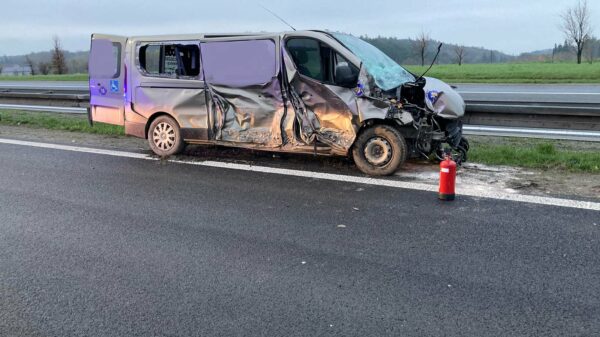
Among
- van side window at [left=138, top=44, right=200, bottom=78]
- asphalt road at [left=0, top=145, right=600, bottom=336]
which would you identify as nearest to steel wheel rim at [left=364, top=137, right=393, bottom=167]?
asphalt road at [left=0, top=145, right=600, bottom=336]

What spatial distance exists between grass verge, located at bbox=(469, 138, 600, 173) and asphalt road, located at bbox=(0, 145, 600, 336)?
1931 millimetres

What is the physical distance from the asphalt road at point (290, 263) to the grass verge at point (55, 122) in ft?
15.1

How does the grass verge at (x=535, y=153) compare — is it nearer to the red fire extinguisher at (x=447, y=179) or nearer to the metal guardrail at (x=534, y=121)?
the metal guardrail at (x=534, y=121)

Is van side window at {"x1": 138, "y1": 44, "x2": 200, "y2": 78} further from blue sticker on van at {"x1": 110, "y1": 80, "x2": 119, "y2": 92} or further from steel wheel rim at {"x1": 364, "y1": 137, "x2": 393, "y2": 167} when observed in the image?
steel wheel rim at {"x1": 364, "y1": 137, "x2": 393, "y2": 167}

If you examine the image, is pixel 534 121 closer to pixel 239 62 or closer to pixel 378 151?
pixel 378 151

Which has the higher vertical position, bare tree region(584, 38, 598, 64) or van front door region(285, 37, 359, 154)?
bare tree region(584, 38, 598, 64)

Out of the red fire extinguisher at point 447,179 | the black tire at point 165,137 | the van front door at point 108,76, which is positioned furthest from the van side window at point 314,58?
the van front door at point 108,76

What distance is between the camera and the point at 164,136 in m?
8.31

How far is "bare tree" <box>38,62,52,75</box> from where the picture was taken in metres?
50.6

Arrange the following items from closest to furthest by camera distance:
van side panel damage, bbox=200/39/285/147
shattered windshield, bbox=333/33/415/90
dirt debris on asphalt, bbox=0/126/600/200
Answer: dirt debris on asphalt, bbox=0/126/600/200, shattered windshield, bbox=333/33/415/90, van side panel damage, bbox=200/39/285/147

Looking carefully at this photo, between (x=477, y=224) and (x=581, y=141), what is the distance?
175 inches

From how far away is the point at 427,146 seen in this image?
696cm

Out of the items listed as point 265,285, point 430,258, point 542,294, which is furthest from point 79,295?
point 542,294

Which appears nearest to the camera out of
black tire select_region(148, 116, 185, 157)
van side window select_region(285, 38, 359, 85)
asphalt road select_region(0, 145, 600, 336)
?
asphalt road select_region(0, 145, 600, 336)
